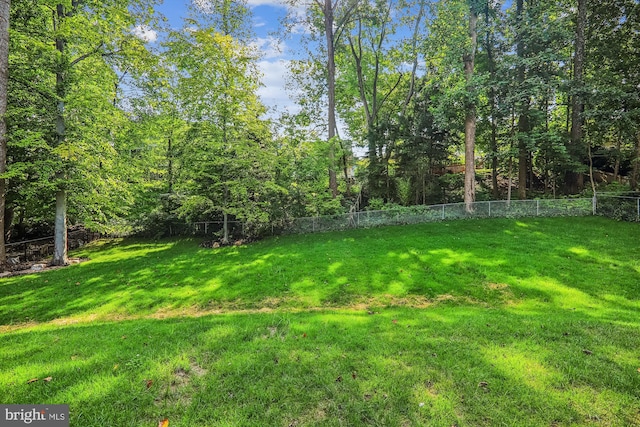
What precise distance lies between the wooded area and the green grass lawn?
4.00 meters

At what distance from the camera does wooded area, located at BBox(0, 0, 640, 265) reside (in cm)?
984

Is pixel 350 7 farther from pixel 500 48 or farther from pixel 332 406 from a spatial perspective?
pixel 332 406

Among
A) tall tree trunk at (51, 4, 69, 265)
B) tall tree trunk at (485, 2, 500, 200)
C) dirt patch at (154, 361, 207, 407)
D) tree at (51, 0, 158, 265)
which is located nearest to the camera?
dirt patch at (154, 361, 207, 407)

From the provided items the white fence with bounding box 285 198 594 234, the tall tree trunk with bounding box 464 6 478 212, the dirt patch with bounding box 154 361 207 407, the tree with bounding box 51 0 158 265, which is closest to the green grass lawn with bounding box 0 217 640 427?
the dirt patch with bounding box 154 361 207 407

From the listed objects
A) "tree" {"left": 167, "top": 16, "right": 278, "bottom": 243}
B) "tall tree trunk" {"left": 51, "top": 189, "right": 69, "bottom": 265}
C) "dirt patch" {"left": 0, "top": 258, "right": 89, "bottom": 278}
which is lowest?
"dirt patch" {"left": 0, "top": 258, "right": 89, "bottom": 278}

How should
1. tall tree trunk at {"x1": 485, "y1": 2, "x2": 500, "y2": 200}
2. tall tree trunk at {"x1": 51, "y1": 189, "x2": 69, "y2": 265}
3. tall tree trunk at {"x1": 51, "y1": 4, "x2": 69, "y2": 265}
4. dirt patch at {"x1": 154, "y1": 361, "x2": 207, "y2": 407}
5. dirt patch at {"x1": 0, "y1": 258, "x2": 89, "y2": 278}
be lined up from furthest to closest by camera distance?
1. tall tree trunk at {"x1": 485, "y1": 2, "x2": 500, "y2": 200}
2. tall tree trunk at {"x1": 51, "y1": 189, "x2": 69, "y2": 265}
3. tall tree trunk at {"x1": 51, "y1": 4, "x2": 69, "y2": 265}
4. dirt patch at {"x1": 0, "y1": 258, "x2": 89, "y2": 278}
5. dirt patch at {"x1": 154, "y1": 361, "x2": 207, "y2": 407}

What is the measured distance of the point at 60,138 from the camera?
396 inches

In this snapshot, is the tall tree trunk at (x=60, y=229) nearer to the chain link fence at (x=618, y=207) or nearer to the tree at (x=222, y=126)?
the tree at (x=222, y=126)

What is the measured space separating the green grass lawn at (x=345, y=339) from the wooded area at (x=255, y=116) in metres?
4.00

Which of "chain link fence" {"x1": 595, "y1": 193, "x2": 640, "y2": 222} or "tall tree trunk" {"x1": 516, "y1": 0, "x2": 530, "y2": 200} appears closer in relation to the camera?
"chain link fence" {"x1": 595, "y1": 193, "x2": 640, "y2": 222}

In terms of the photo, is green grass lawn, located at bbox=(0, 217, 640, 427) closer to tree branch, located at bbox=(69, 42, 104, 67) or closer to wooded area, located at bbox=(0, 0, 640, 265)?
wooded area, located at bbox=(0, 0, 640, 265)

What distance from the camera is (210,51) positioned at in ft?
36.2

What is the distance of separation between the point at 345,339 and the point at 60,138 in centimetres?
1192

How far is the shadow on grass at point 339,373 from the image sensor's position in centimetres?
262
